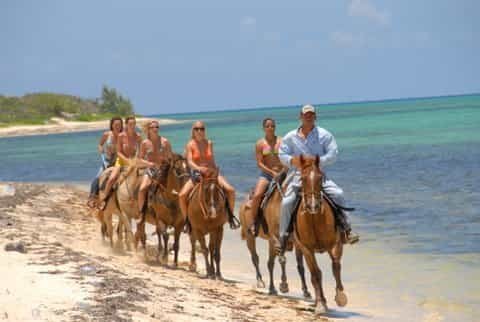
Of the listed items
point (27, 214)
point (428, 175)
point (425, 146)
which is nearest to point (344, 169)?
point (428, 175)

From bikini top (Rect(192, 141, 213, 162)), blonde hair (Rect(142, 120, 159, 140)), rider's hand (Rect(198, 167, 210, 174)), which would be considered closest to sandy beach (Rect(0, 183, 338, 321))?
rider's hand (Rect(198, 167, 210, 174))

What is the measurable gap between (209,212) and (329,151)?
10.1 ft

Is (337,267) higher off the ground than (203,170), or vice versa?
(203,170)

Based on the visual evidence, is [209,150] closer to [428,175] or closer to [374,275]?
[374,275]

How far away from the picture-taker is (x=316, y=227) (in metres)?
10.1

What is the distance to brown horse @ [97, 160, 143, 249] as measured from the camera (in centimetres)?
1520

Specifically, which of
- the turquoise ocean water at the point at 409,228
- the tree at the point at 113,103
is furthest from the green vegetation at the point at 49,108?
the turquoise ocean water at the point at 409,228

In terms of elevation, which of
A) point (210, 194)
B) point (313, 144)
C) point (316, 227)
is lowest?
point (316, 227)

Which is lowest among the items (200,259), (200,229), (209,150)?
(200,259)

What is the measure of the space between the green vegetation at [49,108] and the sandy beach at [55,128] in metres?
1.97

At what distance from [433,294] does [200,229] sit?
3741 mm

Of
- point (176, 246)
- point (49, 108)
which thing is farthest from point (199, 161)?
point (49, 108)

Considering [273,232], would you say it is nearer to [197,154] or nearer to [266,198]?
[266,198]

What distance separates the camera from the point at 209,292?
36.2ft
